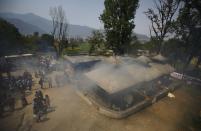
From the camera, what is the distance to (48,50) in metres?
34.7

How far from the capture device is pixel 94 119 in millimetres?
11508

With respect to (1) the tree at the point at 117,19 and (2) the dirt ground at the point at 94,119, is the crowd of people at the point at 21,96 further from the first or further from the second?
(1) the tree at the point at 117,19

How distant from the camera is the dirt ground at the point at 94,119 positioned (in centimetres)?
1062

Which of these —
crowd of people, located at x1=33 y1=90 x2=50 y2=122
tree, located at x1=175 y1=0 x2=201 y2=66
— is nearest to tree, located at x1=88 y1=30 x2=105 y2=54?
tree, located at x1=175 y1=0 x2=201 y2=66

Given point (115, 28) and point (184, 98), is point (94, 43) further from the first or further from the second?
point (184, 98)

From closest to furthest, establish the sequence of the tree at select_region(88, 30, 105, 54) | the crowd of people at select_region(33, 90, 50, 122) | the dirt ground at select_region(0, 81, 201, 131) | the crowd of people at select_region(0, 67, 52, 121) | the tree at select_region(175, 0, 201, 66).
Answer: the dirt ground at select_region(0, 81, 201, 131)
the crowd of people at select_region(33, 90, 50, 122)
the crowd of people at select_region(0, 67, 52, 121)
the tree at select_region(175, 0, 201, 66)
the tree at select_region(88, 30, 105, 54)

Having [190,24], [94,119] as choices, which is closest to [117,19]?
[190,24]

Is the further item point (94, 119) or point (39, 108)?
point (94, 119)

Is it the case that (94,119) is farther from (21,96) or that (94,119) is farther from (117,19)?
(117,19)

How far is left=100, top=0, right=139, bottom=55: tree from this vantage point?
23594mm

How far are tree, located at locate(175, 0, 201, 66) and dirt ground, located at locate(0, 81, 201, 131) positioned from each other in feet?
41.7

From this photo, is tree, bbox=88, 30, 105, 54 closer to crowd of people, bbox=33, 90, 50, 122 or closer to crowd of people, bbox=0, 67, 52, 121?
crowd of people, bbox=0, 67, 52, 121

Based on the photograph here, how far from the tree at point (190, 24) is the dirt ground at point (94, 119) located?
12698 millimetres

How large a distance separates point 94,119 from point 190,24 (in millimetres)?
20767
